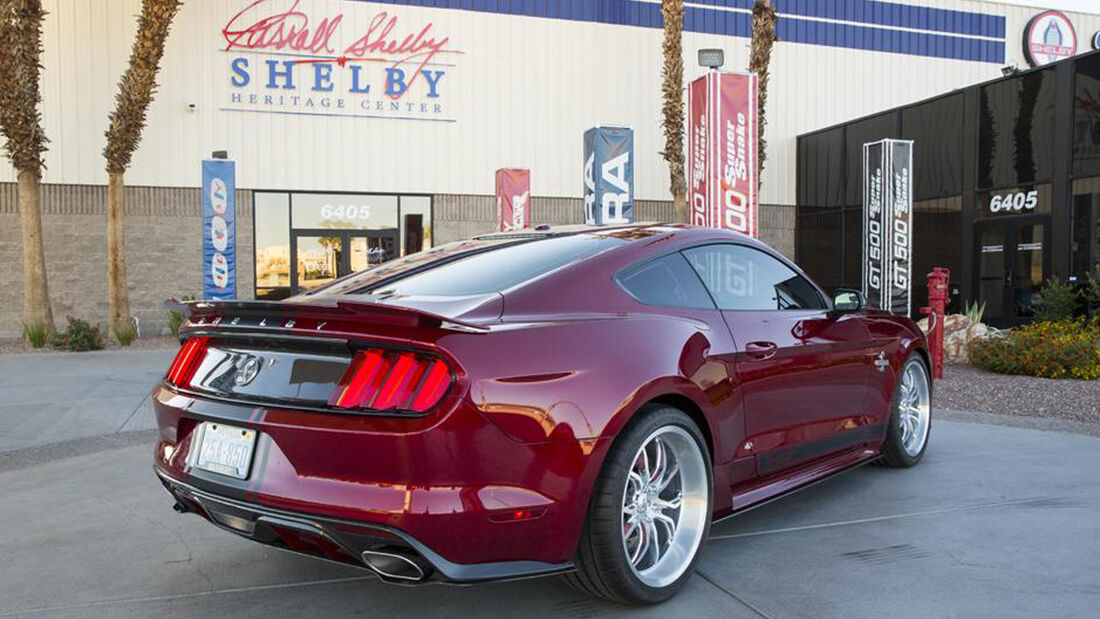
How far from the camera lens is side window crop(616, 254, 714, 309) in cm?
321

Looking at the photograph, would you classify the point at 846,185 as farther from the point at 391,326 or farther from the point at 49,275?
the point at 391,326

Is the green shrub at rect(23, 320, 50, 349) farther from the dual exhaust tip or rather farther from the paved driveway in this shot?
the dual exhaust tip

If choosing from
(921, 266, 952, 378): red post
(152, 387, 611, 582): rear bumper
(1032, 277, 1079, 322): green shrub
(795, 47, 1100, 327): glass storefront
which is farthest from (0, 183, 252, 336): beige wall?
(152, 387, 611, 582): rear bumper

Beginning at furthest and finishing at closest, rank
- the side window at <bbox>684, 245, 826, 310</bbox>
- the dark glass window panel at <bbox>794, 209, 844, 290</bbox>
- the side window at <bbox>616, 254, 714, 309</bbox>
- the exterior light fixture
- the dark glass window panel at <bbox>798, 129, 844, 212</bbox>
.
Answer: the dark glass window panel at <bbox>794, 209, 844, 290</bbox>
the dark glass window panel at <bbox>798, 129, 844, 212</bbox>
the exterior light fixture
the side window at <bbox>684, 245, 826, 310</bbox>
the side window at <bbox>616, 254, 714, 309</bbox>

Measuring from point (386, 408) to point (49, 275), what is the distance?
1785 cm

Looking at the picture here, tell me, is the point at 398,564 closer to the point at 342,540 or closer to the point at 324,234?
the point at 342,540

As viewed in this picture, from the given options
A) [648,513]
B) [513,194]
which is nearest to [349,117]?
[513,194]

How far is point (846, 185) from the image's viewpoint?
20828 millimetres

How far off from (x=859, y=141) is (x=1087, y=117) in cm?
608

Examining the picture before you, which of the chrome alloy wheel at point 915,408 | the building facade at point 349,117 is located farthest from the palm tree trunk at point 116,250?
the chrome alloy wheel at point 915,408

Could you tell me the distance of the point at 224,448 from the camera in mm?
2811

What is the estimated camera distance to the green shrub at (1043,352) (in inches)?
368

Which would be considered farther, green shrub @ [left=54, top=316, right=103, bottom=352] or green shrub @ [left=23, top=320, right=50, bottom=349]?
green shrub @ [left=23, top=320, right=50, bottom=349]

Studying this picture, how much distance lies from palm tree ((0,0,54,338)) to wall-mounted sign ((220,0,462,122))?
4.51m
